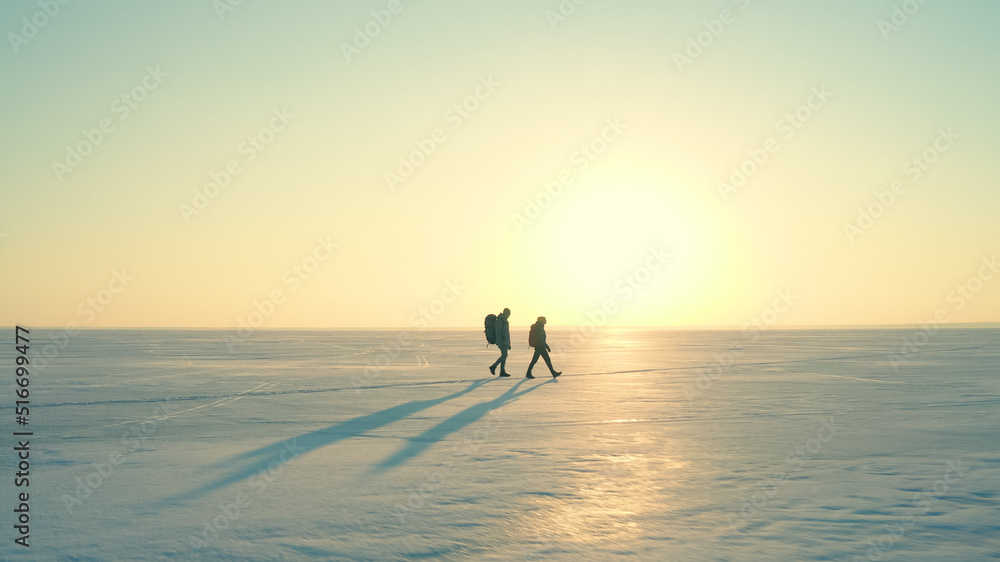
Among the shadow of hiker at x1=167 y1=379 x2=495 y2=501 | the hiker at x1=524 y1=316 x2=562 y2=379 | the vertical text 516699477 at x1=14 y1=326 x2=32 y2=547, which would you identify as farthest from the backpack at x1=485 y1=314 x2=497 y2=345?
the vertical text 516699477 at x1=14 y1=326 x2=32 y2=547

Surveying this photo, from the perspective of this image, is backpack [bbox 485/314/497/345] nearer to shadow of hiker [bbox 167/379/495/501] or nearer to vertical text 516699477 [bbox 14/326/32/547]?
shadow of hiker [bbox 167/379/495/501]

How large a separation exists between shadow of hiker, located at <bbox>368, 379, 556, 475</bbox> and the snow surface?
0.06 meters

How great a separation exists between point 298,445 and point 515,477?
3.05m

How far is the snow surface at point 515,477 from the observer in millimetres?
4465

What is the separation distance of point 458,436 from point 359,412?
3001mm

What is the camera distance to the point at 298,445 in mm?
8031

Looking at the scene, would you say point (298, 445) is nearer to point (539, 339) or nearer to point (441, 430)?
point (441, 430)

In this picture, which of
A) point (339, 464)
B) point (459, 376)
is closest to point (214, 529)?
point (339, 464)

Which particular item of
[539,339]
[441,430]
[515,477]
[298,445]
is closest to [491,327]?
[539,339]

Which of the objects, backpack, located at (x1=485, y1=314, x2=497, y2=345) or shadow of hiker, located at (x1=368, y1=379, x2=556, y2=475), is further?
backpack, located at (x1=485, y1=314, x2=497, y2=345)

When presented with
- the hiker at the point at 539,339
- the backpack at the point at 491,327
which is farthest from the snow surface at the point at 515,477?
the backpack at the point at 491,327

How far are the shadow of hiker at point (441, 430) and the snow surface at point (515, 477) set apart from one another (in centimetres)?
6

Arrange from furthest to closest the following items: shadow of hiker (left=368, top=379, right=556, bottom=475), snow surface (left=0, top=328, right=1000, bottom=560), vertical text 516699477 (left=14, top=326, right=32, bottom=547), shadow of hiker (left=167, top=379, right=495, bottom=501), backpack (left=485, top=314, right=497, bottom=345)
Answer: backpack (left=485, top=314, right=497, bottom=345) < shadow of hiker (left=368, top=379, right=556, bottom=475) < shadow of hiker (left=167, top=379, right=495, bottom=501) < vertical text 516699477 (left=14, top=326, right=32, bottom=547) < snow surface (left=0, top=328, right=1000, bottom=560)

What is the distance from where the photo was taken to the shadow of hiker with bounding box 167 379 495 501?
6231 mm
